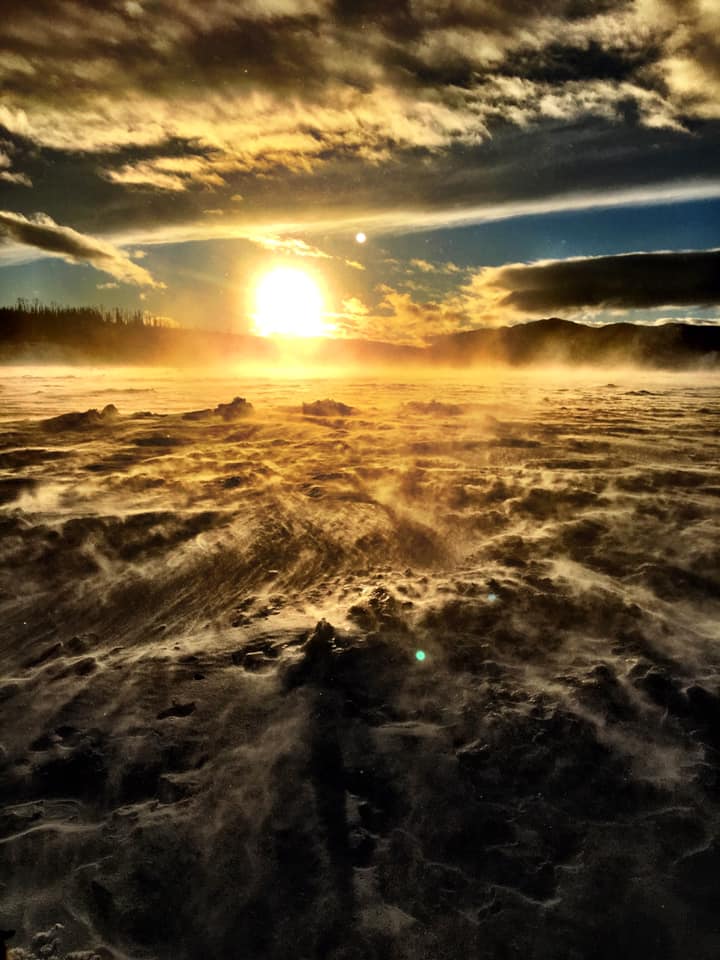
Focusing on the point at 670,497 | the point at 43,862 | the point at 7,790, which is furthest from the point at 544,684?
the point at 670,497

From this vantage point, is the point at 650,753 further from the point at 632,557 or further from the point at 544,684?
the point at 632,557

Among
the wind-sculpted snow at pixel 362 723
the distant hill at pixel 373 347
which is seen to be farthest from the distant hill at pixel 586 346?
the wind-sculpted snow at pixel 362 723

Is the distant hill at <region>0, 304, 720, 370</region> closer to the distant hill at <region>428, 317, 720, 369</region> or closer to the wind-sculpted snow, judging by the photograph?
the distant hill at <region>428, 317, 720, 369</region>

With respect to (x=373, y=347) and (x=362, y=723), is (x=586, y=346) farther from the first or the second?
(x=362, y=723)

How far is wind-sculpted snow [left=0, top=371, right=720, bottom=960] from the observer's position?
7.16ft

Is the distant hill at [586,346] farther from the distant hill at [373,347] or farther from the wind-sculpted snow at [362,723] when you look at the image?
the wind-sculpted snow at [362,723]

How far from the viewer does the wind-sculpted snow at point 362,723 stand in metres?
2.18

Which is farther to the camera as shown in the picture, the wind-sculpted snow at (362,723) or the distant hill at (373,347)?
the distant hill at (373,347)

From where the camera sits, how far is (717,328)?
9106cm

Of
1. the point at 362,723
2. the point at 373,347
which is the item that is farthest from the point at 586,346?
the point at 362,723

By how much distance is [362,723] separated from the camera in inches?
122

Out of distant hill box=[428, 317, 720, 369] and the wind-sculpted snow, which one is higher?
distant hill box=[428, 317, 720, 369]

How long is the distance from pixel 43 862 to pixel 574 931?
2.23 meters

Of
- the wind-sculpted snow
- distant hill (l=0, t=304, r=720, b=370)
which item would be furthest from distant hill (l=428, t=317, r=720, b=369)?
the wind-sculpted snow
